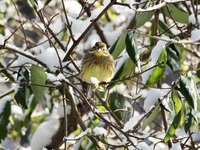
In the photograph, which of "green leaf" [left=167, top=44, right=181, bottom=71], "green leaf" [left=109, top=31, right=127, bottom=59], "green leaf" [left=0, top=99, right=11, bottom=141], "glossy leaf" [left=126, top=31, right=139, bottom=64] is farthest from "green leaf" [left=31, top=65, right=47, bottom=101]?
"green leaf" [left=0, top=99, right=11, bottom=141]

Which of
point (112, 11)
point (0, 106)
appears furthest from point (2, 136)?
point (112, 11)

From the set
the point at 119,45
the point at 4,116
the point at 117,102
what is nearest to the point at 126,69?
the point at 119,45

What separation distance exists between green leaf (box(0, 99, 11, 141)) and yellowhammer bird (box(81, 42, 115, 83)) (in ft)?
1.63

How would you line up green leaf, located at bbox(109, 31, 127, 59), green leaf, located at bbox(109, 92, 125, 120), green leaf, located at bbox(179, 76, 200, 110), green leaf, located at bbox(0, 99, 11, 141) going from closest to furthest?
green leaf, located at bbox(179, 76, 200, 110) < green leaf, located at bbox(109, 31, 127, 59) < green leaf, located at bbox(109, 92, 125, 120) < green leaf, located at bbox(0, 99, 11, 141)

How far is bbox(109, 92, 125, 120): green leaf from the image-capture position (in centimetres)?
309

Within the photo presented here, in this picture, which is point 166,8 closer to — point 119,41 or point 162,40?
point 119,41

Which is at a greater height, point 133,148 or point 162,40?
point 162,40

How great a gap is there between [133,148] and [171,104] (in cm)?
24

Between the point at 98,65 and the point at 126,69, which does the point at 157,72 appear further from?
the point at 98,65

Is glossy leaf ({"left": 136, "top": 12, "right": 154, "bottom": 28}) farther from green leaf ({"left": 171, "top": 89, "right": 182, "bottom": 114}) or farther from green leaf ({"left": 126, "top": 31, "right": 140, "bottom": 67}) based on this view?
green leaf ({"left": 171, "top": 89, "right": 182, "bottom": 114})

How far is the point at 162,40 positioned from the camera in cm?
220

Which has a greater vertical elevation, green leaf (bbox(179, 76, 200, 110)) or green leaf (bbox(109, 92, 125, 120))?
green leaf (bbox(179, 76, 200, 110))

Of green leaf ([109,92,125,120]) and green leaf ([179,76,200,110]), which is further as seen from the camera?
green leaf ([109,92,125,120])

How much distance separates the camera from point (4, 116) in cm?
331
